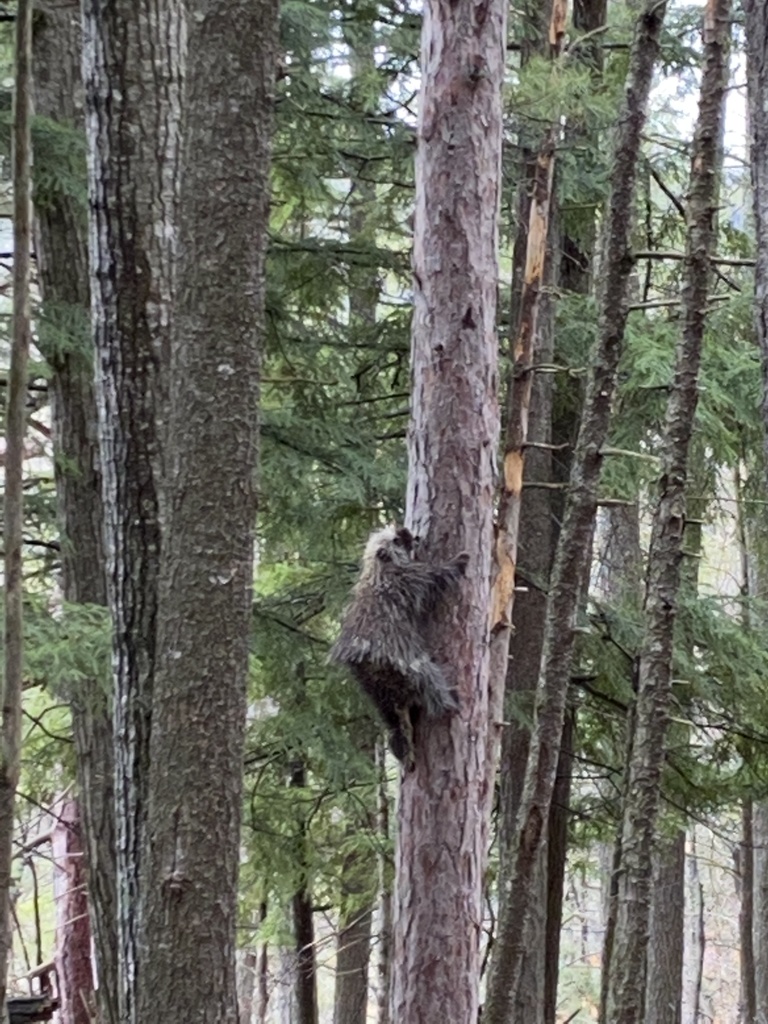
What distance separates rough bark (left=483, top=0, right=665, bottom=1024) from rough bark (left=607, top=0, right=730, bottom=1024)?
0.31 m

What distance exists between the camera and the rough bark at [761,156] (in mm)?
1793

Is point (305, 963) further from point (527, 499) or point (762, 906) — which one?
point (527, 499)

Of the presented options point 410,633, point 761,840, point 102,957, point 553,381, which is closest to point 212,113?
point 410,633

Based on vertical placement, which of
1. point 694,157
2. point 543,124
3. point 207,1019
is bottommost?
point 207,1019

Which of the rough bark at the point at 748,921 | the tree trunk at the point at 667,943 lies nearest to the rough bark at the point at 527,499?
the tree trunk at the point at 667,943

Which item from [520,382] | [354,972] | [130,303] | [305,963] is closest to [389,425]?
[520,382]

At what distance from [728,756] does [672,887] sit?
366cm

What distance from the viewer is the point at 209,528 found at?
3.23 metres

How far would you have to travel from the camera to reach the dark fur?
13.3 ft

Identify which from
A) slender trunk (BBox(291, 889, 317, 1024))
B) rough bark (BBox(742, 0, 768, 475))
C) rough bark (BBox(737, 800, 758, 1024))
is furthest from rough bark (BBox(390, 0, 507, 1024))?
rough bark (BBox(737, 800, 758, 1024))

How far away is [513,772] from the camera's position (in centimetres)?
730

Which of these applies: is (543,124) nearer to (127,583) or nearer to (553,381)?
(553,381)

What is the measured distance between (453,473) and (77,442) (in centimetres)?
200

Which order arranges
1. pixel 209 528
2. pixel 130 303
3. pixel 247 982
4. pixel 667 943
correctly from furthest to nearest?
pixel 247 982
pixel 667 943
pixel 130 303
pixel 209 528
